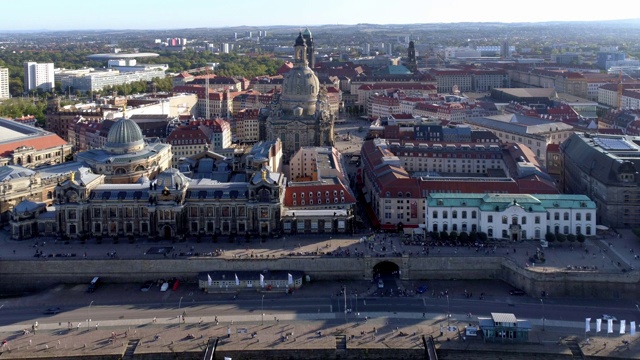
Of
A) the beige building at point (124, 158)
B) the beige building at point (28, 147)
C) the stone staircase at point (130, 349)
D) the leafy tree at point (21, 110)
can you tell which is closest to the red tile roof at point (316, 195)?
the beige building at point (124, 158)

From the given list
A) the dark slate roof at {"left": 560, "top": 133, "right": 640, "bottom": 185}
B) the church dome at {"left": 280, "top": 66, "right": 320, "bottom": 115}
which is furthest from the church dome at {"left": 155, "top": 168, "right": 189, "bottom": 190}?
the dark slate roof at {"left": 560, "top": 133, "right": 640, "bottom": 185}

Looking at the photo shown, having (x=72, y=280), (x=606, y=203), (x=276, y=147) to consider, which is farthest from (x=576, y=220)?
(x=72, y=280)

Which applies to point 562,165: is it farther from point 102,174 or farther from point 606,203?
point 102,174

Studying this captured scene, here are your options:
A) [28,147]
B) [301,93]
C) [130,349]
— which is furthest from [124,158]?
[130,349]

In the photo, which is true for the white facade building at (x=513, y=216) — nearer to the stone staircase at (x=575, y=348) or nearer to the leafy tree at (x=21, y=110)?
the stone staircase at (x=575, y=348)

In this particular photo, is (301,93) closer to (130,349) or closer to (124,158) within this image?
(124,158)

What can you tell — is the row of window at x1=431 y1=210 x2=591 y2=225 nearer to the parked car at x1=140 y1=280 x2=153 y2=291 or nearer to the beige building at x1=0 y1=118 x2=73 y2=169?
the parked car at x1=140 y1=280 x2=153 y2=291
